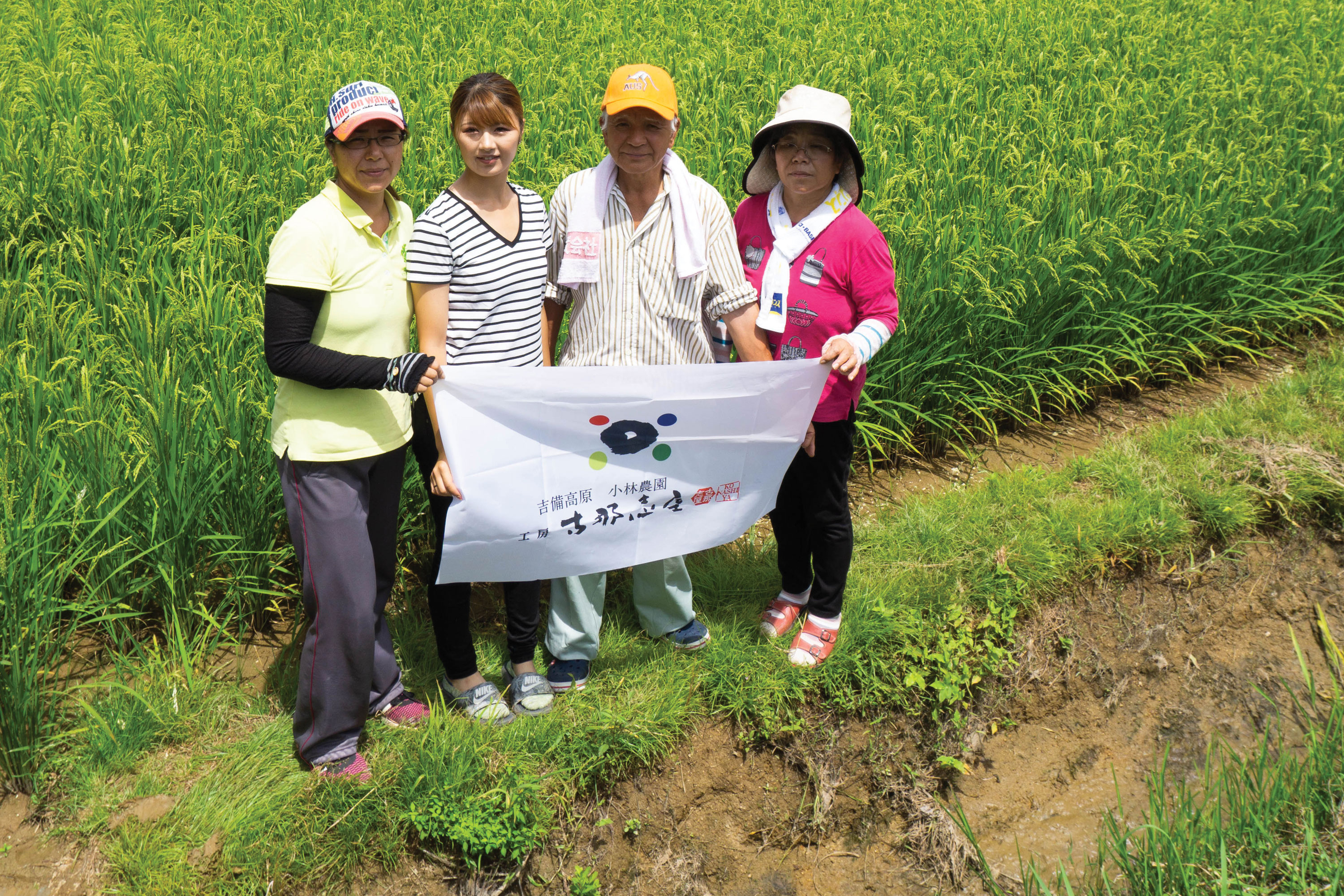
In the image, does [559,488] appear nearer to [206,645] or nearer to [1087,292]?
[206,645]

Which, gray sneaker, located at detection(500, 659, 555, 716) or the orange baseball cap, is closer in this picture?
the orange baseball cap

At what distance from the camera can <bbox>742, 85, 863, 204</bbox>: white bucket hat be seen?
2.40 meters

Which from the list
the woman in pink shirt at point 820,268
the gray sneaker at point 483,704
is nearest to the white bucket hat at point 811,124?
the woman in pink shirt at point 820,268

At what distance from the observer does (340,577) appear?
7.36 feet

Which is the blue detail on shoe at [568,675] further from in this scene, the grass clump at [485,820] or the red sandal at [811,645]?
the red sandal at [811,645]

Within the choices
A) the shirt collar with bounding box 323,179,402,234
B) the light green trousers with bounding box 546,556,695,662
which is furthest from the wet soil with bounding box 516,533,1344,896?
the shirt collar with bounding box 323,179,402,234

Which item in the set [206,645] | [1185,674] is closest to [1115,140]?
[1185,674]

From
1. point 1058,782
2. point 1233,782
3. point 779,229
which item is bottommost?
point 1058,782

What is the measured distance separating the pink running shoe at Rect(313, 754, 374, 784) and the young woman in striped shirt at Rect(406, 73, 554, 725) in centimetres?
31

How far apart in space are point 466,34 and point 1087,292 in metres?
4.54

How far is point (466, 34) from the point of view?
6582 mm

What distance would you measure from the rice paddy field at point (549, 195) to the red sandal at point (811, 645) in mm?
71

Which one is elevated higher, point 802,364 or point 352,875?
point 802,364

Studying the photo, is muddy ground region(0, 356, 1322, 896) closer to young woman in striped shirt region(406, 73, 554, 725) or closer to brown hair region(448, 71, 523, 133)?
young woman in striped shirt region(406, 73, 554, 725)
